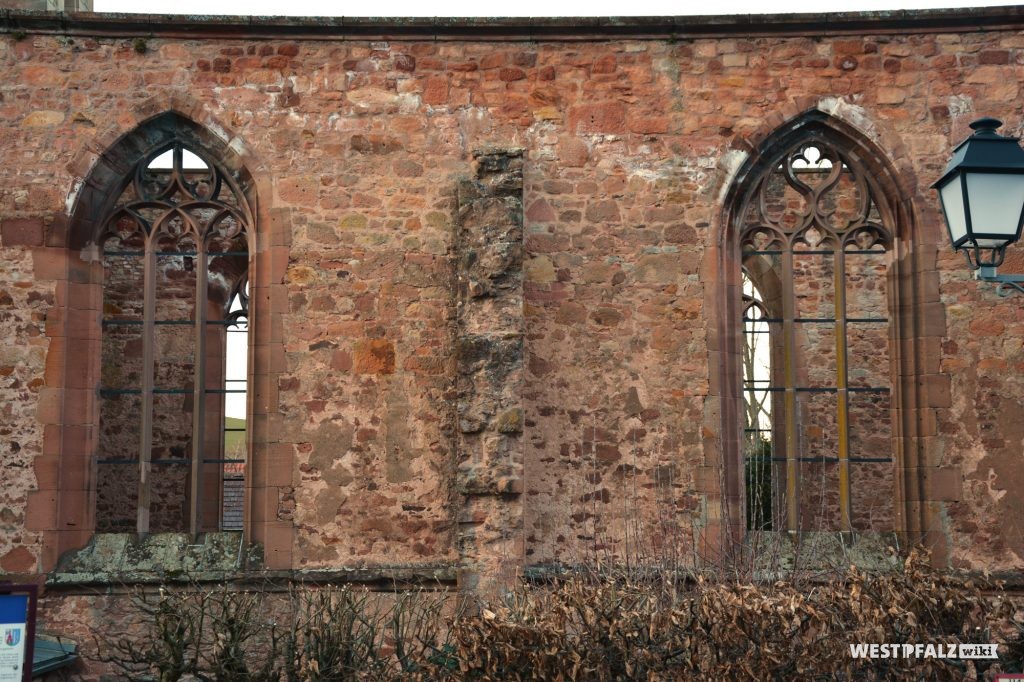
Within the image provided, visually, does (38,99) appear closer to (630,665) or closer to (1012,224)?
(630,665)

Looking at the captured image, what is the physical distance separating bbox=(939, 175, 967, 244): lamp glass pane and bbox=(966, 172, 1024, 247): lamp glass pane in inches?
2.0

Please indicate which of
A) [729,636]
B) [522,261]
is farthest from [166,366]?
[729,636]

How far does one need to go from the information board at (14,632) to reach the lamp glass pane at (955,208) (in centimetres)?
449

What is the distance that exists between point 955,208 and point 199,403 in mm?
5813

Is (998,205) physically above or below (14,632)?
above

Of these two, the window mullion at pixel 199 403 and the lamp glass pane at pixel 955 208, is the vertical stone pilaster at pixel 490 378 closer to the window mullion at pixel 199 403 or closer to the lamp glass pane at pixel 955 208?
the window mullion at pixel 199 403

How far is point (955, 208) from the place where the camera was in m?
5.41

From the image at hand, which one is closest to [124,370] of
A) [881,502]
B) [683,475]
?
[683,475]

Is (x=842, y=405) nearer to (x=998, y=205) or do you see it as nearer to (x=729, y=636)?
(x=729, y=636)

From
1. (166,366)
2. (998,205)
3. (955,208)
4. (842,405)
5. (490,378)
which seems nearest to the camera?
(998,205)

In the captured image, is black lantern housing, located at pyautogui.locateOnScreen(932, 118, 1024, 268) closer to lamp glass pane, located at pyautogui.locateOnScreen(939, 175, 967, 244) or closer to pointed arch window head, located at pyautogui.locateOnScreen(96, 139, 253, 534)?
lamp glass pane, located at pyautogui.locateOnScreen(939, 175, 967, 244)


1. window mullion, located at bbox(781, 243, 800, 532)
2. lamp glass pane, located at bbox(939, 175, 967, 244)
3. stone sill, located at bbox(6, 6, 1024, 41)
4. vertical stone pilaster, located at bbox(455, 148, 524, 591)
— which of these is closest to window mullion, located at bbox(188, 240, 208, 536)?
stone sill, located at bbox(6, 6, 1024, 41)

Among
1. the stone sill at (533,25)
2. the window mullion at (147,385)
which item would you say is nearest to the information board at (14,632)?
the window mullion at (147,385)

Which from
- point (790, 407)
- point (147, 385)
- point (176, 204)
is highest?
point (176, 204)
